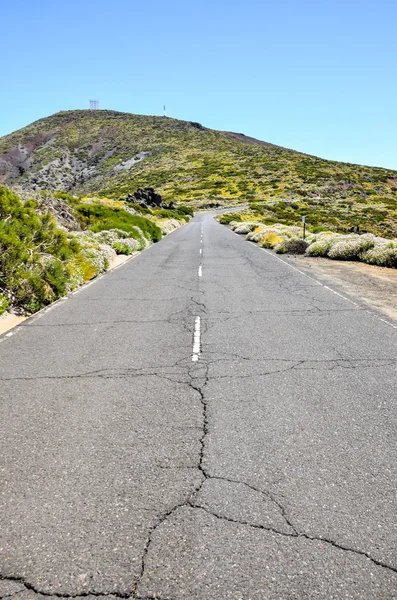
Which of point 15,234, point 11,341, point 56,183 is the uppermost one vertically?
point 56,183

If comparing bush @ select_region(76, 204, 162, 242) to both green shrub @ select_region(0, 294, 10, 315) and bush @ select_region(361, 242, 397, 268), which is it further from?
green shrub @ select_region(0, 294, 10, 315)

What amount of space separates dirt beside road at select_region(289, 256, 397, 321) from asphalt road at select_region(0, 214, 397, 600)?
11.1ft

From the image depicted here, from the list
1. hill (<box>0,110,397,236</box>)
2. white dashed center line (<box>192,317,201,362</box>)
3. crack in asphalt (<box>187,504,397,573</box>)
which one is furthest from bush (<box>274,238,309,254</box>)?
hill (<box>0,110,397,236</box>)

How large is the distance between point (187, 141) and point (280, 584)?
145m

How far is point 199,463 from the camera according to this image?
3.79m

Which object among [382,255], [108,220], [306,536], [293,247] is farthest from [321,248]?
[306,536]

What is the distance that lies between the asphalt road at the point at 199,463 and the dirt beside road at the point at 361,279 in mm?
3372

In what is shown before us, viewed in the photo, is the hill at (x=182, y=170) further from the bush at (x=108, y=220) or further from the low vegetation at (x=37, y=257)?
the low vegetation at (x=37, y=257)

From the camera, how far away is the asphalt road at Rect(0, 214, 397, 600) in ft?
8.69

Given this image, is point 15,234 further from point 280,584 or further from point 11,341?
point 280,584

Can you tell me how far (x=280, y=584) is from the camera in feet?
8.36

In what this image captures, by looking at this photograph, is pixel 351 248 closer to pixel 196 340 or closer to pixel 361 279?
pixel 361 279

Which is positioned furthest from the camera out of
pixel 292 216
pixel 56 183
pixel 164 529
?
pixel 56 183

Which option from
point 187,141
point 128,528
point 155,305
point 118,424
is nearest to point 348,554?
point 128,528
